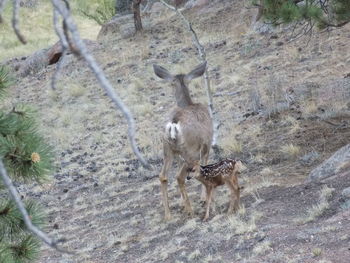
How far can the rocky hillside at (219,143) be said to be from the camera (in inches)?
300

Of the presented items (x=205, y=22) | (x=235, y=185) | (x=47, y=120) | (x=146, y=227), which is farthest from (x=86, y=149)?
(x=205, y=22)

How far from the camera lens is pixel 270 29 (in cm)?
1975

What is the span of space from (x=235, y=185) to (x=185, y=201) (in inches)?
36.1

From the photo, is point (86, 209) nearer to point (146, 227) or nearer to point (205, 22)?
point (146, 227)

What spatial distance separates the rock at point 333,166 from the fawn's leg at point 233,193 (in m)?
1.09

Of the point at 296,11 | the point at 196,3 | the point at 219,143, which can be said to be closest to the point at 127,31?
the point at 196,3

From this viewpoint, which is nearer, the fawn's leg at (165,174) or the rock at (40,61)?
the fawn's leg at (165,174)

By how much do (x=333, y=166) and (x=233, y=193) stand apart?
142 centimetres

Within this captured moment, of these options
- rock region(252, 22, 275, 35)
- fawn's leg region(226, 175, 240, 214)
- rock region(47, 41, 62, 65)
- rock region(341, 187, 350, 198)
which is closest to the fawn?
fawn's leg region(226, 175, 240, 214)

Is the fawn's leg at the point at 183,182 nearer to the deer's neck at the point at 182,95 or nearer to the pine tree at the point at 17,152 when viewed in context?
the deer's neck at the point at 182,95

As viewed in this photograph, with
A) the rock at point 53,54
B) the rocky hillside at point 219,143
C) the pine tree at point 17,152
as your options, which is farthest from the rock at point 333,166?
the rock at point 53,54

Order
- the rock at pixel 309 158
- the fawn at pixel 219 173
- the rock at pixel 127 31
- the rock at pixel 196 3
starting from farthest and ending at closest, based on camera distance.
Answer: the rock at pixel 196 3
the rock at pixel 127 31
the rock at pixel 309 158
the fawn at pixel 219 173

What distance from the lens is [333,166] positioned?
29.0ft

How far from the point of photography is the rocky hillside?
761 cm
